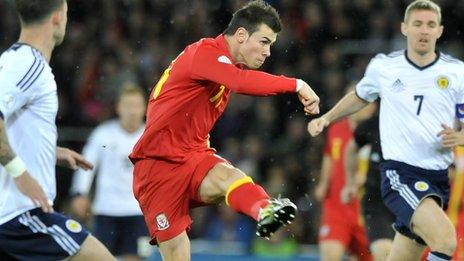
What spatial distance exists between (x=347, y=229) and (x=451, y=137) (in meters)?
3.47

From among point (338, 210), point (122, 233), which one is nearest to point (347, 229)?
point (338, 210)

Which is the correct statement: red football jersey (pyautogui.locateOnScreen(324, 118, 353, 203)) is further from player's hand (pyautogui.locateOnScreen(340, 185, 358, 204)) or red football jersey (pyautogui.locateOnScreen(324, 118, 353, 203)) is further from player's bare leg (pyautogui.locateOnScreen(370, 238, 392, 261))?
player's bare leg (pyautogui.locateOnScreen(370, 238, 392, 261))

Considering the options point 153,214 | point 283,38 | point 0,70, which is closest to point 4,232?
point 0,70

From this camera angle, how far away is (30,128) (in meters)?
5.95

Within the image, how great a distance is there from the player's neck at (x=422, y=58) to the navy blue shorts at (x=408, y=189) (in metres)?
0.75

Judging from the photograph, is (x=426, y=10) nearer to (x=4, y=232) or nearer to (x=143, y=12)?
(x=4, y=232)

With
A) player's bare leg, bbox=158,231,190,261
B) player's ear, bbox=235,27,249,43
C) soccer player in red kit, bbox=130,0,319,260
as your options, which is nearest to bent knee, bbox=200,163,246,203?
soccer player in red kit, bbox=130,0,319,260

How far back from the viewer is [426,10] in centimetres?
792

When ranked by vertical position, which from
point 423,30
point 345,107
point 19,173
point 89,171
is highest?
point 423,30

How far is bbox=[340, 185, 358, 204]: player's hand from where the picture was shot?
34.9 ft

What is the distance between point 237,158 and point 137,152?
6.45m

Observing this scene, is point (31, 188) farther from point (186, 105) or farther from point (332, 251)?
point (332, 251)

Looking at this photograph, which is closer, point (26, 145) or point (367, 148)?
point (26, 145)

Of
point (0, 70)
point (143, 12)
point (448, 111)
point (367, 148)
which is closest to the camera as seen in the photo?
point (0, 70)
